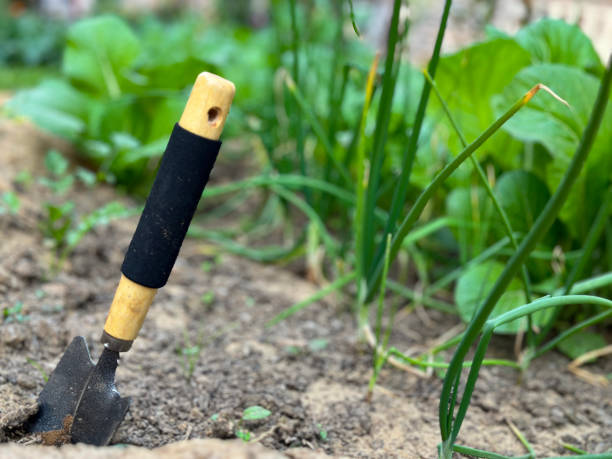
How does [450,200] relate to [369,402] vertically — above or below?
above

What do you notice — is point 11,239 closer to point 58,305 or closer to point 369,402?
point 58,305

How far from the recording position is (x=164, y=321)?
1.18m

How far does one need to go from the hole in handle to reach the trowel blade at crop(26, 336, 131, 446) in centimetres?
32

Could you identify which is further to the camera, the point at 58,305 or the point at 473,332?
the point at 58,305

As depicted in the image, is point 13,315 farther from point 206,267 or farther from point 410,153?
point 410,153

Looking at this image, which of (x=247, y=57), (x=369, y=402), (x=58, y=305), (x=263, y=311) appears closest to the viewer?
(x=369, y=402)

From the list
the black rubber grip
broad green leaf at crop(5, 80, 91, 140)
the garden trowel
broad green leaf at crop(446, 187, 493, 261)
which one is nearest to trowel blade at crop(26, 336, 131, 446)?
→ the garden trowel

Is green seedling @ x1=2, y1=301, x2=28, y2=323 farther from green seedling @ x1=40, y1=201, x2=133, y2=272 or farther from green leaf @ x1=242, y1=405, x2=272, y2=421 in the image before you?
green leaf @ x1=242, y1=405, x2=272, y2=421

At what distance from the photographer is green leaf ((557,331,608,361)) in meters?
1.17

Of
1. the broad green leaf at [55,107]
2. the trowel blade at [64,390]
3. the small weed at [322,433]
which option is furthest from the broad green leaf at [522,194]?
the broad green leaf at [55,107]

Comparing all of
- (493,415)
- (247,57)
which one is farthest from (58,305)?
(247,57)

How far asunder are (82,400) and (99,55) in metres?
1.50

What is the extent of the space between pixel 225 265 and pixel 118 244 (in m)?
0.27

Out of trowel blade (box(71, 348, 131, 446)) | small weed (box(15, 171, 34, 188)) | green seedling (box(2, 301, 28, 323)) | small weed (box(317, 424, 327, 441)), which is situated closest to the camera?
trowel blade (box(71, 348, 131, 446))
